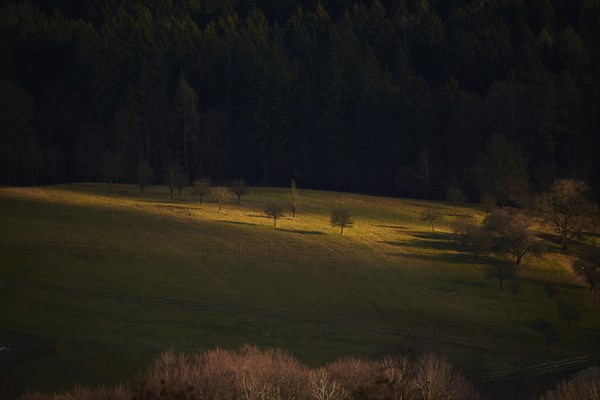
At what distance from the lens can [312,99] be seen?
152m

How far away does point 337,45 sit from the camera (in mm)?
157125

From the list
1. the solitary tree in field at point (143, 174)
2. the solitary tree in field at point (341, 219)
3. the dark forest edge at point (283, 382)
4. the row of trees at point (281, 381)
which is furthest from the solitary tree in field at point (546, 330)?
the solitary tree in field at point (143, 174)

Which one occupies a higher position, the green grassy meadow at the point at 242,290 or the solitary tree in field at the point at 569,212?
the solitary tree in field at the point at 569,212

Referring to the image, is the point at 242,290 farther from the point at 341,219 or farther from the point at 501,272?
the point at 501,272

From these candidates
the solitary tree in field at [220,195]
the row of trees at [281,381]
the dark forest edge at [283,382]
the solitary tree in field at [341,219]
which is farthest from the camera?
the solitary tree in field at [220,195]

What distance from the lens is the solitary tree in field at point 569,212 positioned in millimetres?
85062

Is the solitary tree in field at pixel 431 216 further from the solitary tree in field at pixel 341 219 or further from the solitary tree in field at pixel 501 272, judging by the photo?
the solitary tree in field at pixel 501 272

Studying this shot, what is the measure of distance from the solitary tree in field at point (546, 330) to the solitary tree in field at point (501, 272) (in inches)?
294

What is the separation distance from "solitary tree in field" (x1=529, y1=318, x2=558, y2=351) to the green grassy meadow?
79cm

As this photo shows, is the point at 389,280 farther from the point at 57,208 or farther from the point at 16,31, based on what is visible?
the point at 16,31

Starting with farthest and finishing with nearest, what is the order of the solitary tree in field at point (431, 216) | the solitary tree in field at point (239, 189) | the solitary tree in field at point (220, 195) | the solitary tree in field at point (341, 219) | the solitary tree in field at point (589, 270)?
the solitary tree in field at point (239, 189), the solitary tree in field at point (220, 195), the solitary tree in field at point (431, 216), the solitary tree in field at point (341, 219), the solitary tree in field at point (589, 270)

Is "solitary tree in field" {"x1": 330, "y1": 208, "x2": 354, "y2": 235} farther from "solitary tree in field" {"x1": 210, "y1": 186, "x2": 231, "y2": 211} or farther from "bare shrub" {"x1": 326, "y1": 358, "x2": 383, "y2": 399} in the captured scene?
"bare shrub" {"x1": 326, "y1": 358, "x2": 383, "y2": 399}

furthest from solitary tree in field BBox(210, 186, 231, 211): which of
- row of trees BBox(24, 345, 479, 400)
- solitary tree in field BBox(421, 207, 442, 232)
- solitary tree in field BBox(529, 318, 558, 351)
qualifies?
row of trees BBox(24, 345, 479, 400)

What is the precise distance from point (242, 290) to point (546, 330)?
26.2 metres
